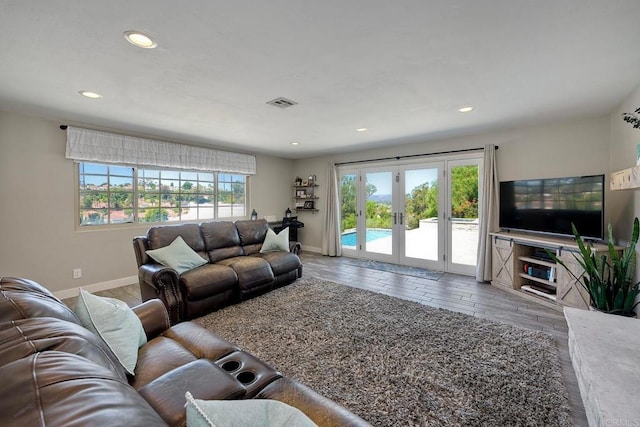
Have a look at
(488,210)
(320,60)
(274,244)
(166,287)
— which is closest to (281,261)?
(274,244)

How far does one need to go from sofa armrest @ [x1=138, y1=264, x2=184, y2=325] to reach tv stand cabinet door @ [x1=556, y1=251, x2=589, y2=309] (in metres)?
4.36

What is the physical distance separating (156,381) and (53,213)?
3780 millimetres

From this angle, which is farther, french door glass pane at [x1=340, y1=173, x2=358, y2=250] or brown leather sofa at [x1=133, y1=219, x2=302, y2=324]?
french door glass pane at [x1=340, y1=173, x2=358, y2=250]

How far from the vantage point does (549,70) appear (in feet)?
7.39

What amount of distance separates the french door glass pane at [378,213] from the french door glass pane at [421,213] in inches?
14.2

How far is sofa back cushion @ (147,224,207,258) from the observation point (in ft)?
11.0

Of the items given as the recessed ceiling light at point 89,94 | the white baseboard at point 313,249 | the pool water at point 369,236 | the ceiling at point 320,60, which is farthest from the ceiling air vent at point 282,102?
the white baseboard at point 313,249

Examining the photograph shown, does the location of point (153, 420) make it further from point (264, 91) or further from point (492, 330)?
point (492, 330)

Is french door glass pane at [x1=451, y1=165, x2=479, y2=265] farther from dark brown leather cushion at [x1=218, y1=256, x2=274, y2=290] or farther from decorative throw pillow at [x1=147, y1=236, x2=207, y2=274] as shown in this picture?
decorative throw pillow at [x1=147, y1=236, x2=207, y2=274]

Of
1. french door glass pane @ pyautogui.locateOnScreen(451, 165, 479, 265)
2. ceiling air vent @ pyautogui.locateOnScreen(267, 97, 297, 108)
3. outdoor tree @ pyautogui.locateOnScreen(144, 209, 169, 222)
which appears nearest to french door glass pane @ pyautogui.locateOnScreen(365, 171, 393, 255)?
french door glass pane @ pyautogui.locateOnScreen(451, 165, 479, 265)

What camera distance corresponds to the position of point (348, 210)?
6.15 m

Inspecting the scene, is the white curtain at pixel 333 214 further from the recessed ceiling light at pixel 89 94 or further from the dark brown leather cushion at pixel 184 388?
the dark brown leather cushion at pixel 184 388

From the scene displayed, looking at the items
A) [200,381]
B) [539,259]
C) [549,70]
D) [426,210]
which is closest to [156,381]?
[200,381]

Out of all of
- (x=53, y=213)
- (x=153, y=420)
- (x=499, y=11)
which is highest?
(x=499, y=11)
